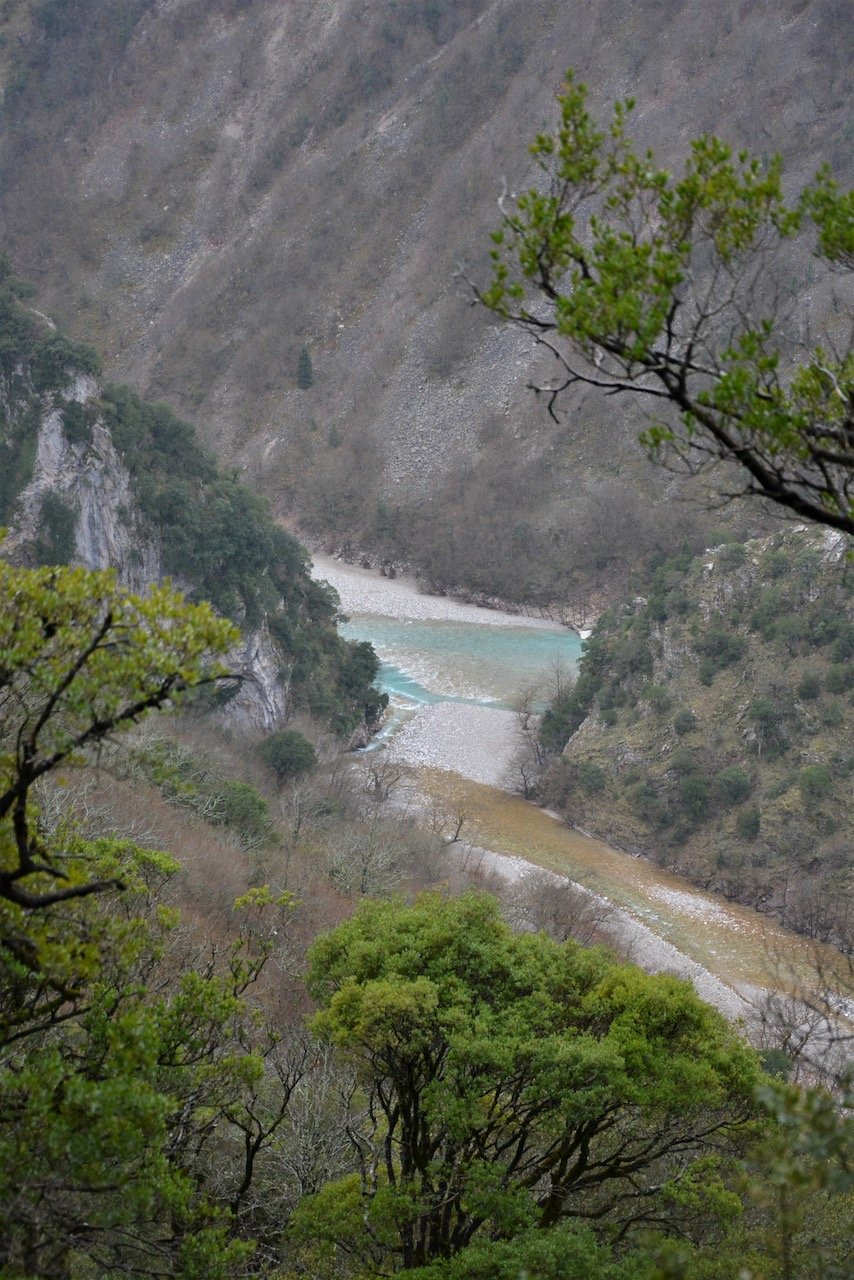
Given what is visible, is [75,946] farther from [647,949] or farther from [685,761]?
[685,761]

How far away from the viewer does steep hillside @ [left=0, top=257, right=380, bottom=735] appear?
35062 mm

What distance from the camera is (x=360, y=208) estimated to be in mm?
95375

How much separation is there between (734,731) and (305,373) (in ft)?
202

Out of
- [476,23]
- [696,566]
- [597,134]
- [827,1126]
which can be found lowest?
[827,1126]

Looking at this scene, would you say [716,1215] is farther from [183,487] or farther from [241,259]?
[241,259]

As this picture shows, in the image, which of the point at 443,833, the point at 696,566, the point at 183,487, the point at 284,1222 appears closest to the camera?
the point at 284,1222

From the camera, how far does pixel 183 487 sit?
38.6 m

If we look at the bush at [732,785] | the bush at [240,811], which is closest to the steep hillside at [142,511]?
the bush at [240,811]

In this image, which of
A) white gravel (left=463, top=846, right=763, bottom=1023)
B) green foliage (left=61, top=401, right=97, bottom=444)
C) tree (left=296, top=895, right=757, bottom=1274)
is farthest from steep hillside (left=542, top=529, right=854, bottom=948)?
tree (left=296, top=895, right=757, bottom=1274)

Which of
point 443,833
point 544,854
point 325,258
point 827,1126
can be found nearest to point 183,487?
point 443,833

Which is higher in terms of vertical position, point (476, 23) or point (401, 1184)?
point (476, 23)

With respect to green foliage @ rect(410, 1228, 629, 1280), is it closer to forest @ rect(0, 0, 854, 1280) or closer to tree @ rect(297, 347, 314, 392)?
forest @ rect(0, 0, 854, 1280)

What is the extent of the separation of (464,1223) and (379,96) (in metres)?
107

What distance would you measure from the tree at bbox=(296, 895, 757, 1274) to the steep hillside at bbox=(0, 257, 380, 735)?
26.6m
